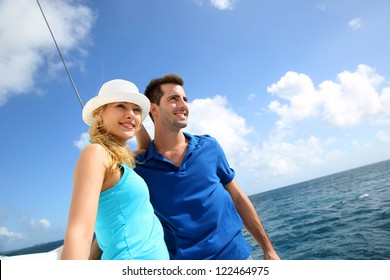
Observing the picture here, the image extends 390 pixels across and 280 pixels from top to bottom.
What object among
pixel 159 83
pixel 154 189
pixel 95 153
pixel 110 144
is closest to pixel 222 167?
pixel 154 189

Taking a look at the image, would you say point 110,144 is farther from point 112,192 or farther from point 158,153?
point 158,153

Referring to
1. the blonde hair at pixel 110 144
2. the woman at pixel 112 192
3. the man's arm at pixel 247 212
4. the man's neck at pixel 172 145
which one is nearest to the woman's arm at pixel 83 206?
the woman at pixel 112 192

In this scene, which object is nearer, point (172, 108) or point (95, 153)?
point (95, 153)

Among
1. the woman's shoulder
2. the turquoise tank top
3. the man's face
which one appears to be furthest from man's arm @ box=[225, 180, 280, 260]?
the woman's shoulder

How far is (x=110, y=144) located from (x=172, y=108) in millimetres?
1471

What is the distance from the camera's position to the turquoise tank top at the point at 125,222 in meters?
1.46

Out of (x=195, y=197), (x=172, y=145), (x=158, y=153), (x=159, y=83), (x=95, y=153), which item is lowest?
(x=195, y=197)

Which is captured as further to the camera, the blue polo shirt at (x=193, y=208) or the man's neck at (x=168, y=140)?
the man's neck at (x=168, y=140)

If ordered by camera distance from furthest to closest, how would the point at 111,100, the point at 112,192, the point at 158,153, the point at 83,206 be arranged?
the point at 158,153
the point at 111,100
the point at 112,192
the point at 83,206

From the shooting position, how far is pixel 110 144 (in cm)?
162

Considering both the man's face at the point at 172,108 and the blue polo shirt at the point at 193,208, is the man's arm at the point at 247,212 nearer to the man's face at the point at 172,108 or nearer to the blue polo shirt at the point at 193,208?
the blue polo shirt at the point at 193,208

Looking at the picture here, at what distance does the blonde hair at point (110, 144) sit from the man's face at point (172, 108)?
117 cm

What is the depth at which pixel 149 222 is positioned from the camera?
166 cm
